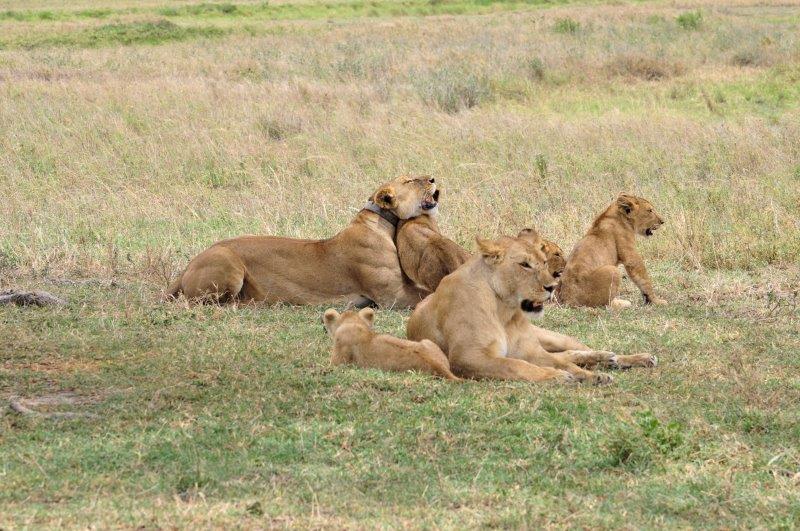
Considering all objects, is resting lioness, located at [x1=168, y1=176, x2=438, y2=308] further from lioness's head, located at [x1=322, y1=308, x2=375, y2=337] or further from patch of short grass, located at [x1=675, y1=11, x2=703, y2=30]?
patch of short grass, located at [x1=675, y1=11, x2=703, y2=30]

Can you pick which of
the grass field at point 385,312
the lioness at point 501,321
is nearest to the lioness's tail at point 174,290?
the grass field at point 385,312

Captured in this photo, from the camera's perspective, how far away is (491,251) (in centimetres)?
681

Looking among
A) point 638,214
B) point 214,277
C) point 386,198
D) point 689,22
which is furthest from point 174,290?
point 689,22

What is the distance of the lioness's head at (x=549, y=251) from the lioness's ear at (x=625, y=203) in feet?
6.02

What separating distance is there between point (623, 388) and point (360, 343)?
57.7 inches

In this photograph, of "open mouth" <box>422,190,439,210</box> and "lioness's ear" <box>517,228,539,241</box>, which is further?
"open mouth" <box>422,190,439,210</box>

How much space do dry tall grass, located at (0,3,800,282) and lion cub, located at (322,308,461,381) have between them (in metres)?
3.51

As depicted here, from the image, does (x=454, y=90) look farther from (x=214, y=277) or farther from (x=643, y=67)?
(x=214, y=277)

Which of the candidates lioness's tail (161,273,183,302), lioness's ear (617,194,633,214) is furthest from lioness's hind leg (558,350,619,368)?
lioness's tail (161,273,183,302)

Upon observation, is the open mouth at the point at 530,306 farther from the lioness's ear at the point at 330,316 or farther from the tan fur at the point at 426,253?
the tan fur at the point at 426,253

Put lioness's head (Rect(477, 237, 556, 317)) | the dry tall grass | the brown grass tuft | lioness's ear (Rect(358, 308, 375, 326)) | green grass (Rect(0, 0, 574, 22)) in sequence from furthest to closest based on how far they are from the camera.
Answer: green grass (Rect(0, 0, 574, 22)) < the brown grass tuft < the dry tall grass < lioness's ear (Rect(358, 308, 375, 326)) < lioness's head (Rect(477, 237, 556, 317))

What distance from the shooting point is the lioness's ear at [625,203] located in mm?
9352

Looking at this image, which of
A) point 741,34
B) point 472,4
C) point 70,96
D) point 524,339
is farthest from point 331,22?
point 524,339

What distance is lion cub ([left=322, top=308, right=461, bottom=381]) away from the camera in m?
6.57
